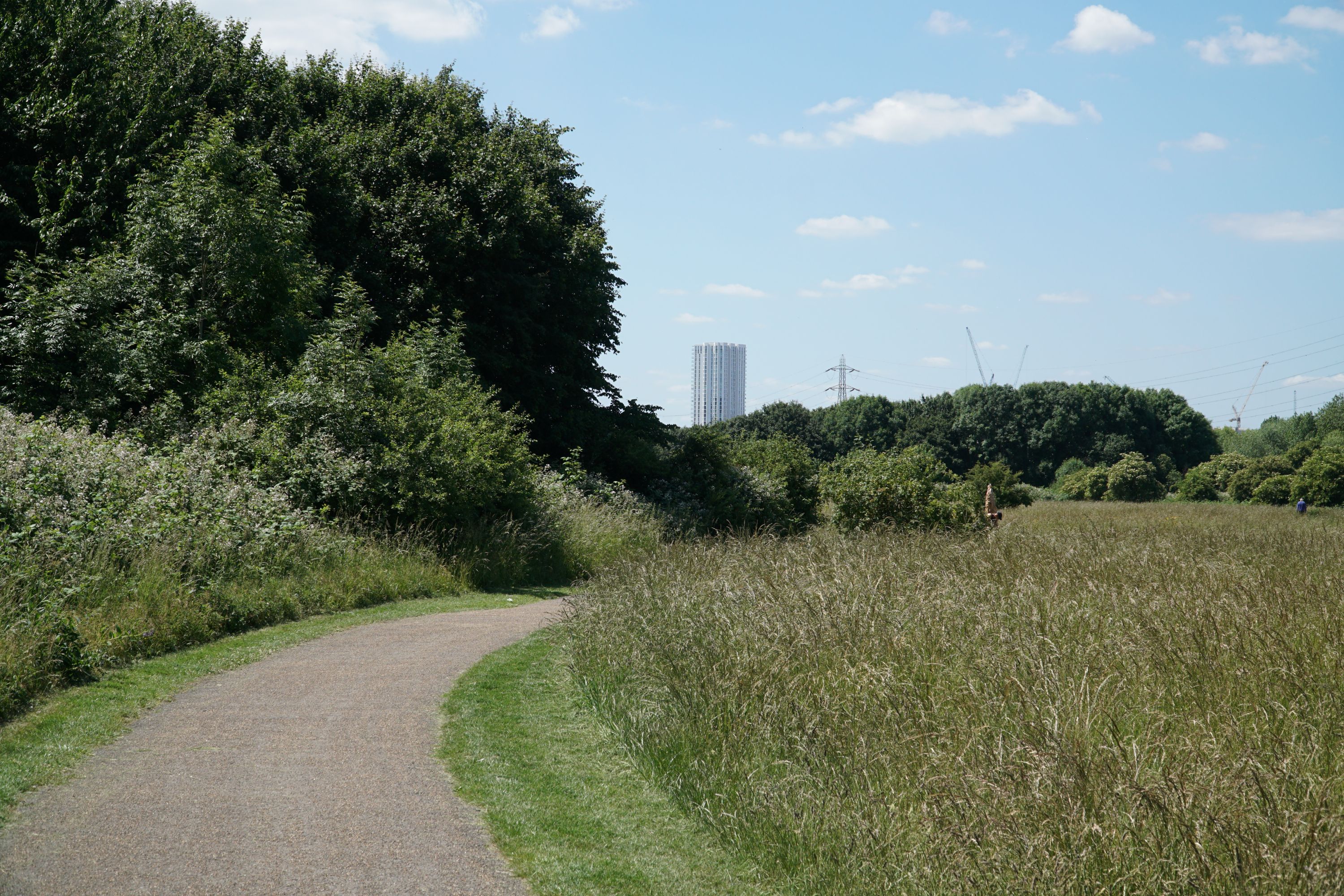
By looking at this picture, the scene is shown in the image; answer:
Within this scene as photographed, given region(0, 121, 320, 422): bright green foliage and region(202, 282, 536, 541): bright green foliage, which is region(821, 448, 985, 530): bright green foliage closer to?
region(202, 282, 536, 541): bright green foliage

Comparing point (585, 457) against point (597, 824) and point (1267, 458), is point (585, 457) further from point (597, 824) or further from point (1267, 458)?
point (1267, 458)

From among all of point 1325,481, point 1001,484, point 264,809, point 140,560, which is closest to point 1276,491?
point 1325,481

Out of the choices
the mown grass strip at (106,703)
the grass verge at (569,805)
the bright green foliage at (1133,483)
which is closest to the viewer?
the grass verge at (569,805)

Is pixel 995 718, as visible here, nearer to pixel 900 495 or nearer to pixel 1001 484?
pixel 900 495

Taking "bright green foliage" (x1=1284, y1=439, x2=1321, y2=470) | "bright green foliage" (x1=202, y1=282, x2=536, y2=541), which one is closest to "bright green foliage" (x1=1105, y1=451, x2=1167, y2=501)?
"bright green foliage" (x1=1284, y1=439, x2=1321, y2=470)

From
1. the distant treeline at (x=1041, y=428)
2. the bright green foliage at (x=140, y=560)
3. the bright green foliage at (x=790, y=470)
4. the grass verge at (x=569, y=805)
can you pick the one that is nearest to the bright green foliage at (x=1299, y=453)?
the distant treeline at (x=1041, y=428)

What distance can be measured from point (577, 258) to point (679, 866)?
2641cm

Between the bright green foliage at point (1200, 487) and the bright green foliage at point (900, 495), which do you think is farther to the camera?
the bright green foliage at point (1200, 487)

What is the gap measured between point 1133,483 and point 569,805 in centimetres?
6011

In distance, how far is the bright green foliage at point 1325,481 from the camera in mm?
40688

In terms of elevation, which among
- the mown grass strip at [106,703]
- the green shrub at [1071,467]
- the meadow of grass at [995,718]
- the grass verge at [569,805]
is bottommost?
the grass verge at [569,805]

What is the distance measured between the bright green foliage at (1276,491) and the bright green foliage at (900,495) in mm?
31181

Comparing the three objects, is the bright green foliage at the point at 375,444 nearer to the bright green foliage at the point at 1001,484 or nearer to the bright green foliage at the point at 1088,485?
the bright green foliage at the point at 1001,484

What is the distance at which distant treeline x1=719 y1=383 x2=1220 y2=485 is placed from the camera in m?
88.8
